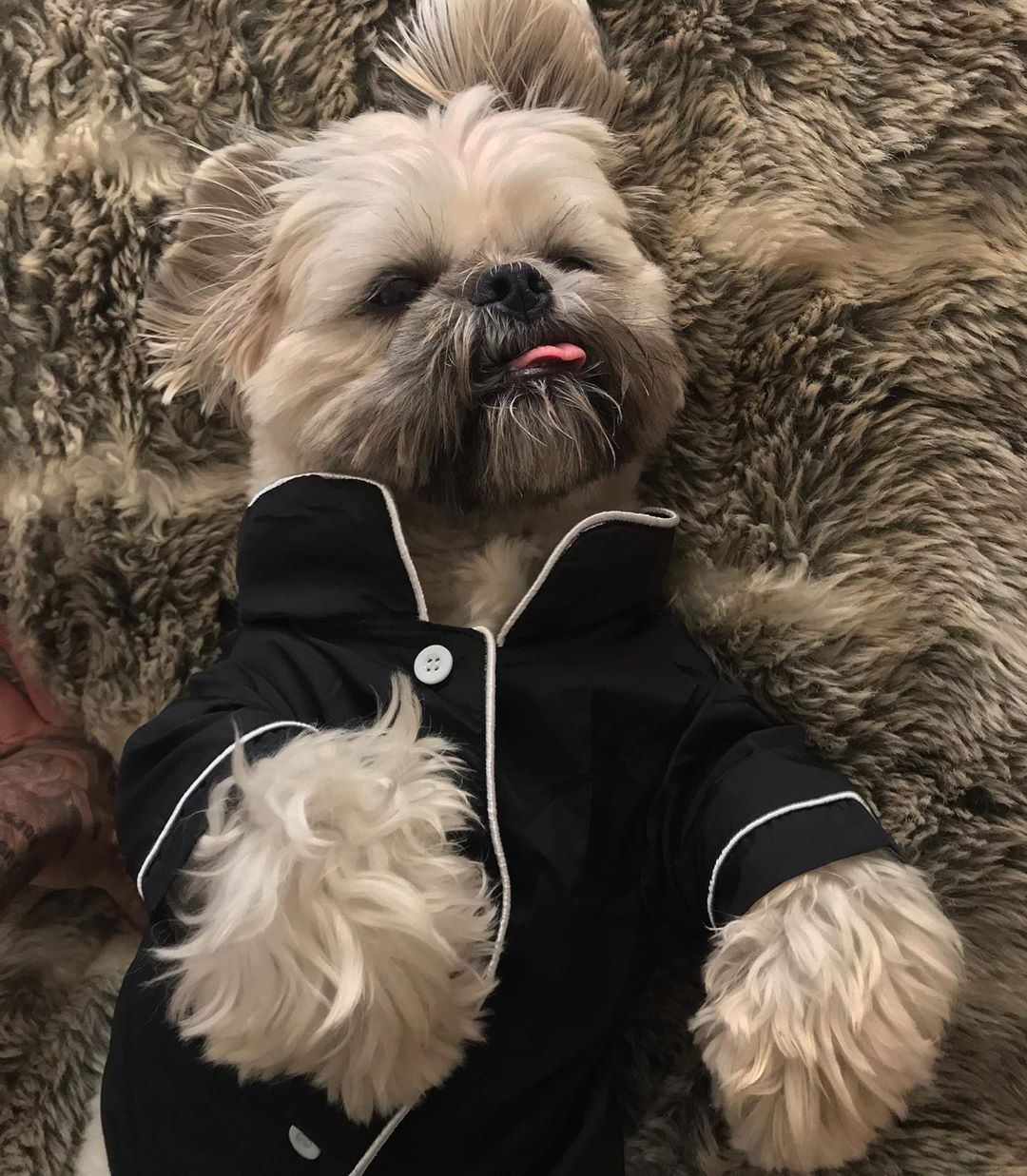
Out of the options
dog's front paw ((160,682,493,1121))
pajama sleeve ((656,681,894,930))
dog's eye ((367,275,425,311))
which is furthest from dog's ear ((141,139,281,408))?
pajama sleeve ((656,681,894,930))

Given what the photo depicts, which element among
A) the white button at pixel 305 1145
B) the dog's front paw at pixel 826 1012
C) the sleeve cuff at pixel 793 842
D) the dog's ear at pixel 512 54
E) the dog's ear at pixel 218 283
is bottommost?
the white button at pixel 305 1145

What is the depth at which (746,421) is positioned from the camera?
1091mm

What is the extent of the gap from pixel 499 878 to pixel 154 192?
909 millimetres

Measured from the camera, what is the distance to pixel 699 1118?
1.06 m

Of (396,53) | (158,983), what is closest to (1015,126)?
(396,53)

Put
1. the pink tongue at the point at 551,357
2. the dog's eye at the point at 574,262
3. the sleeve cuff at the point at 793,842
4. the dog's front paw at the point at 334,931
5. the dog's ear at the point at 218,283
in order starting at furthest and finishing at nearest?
the dog's ear at the point at 218,283, the dog's eye at the point at 574,262, the pink tongue at the point at 551,357, the sleeve cuff at the point at 793,842, the dog's front paw at the point at 334,931

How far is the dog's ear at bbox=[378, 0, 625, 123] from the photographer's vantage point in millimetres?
1101

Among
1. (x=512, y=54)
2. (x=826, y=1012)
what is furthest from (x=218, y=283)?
(x=826, y=1012)

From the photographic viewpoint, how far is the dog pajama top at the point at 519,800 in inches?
33.4

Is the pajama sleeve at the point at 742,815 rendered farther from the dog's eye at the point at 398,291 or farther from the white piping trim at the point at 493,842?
the dog's eye at the point at 398,291

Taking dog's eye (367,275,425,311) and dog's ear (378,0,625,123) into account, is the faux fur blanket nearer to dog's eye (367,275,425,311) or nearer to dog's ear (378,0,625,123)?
dog's ear (378,0,625,123)

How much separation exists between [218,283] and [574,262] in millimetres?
445

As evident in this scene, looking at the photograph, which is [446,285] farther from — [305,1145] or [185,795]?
[305,1145]

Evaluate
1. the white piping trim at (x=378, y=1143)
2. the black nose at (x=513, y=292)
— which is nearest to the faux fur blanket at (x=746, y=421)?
the black nose at (x=513, y=292)
